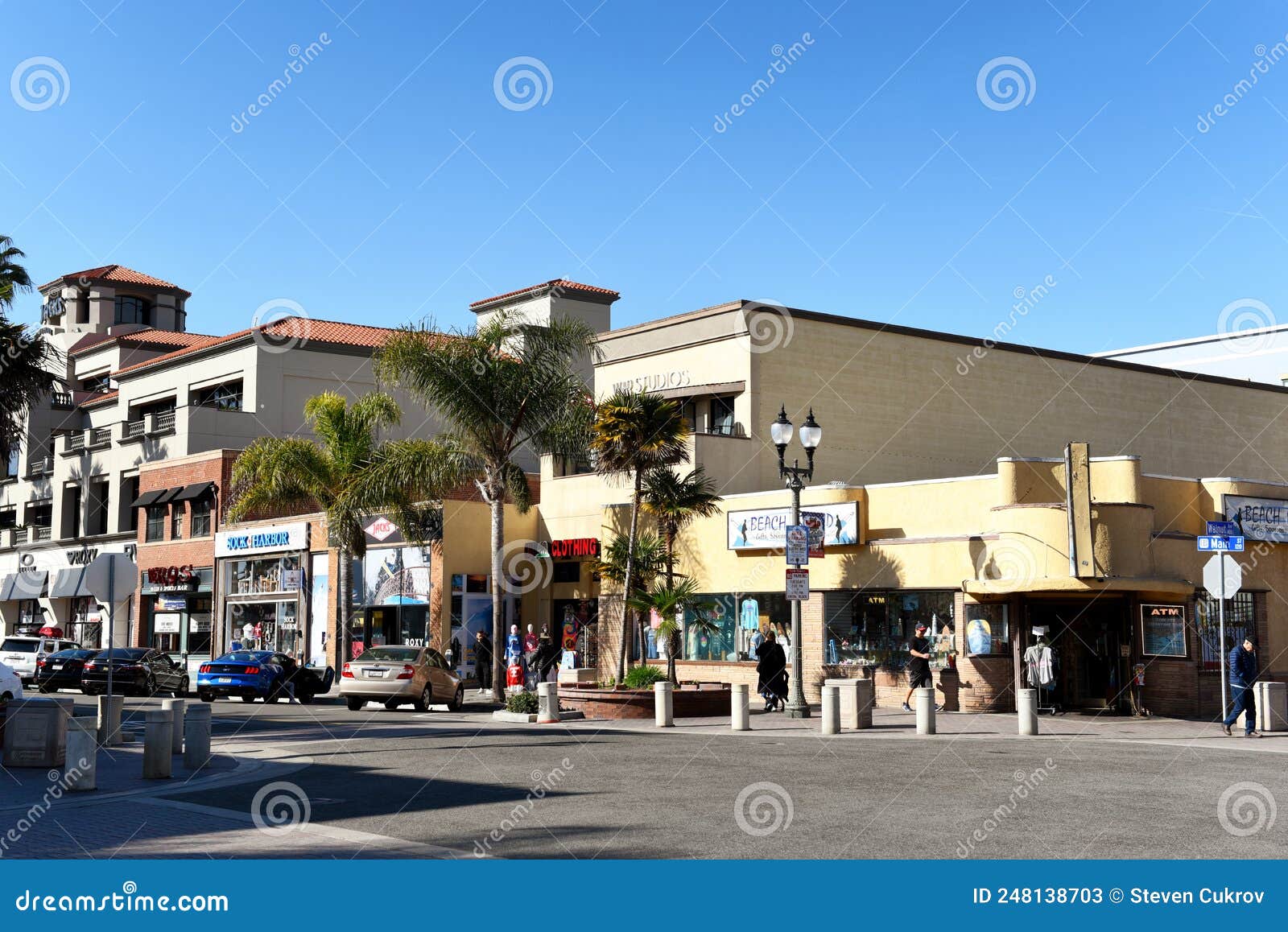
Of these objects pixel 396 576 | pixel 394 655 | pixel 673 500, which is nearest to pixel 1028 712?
pixel 673 500

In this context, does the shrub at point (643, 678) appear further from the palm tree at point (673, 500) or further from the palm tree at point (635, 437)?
the palm tree at point (673, 500)

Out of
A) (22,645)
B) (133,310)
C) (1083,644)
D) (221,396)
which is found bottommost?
(22,645)

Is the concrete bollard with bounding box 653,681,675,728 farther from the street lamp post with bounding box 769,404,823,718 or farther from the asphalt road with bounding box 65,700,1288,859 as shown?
the asphalt road with bounding box 65,700,1288,859

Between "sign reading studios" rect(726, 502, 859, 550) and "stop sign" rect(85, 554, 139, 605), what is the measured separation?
16.3 meters

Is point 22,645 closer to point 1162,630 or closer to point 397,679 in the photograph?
point 397,679

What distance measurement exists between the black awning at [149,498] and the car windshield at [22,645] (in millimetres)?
16612

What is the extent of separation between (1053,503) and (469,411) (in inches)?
556

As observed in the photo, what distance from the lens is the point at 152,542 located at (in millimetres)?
57812

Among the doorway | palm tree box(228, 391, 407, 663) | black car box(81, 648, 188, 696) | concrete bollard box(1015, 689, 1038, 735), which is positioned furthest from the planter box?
palm tree box(228, 391, 407, 663)

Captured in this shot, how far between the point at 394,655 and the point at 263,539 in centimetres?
2194

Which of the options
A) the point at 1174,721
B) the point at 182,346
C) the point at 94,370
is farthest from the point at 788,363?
the point at 94,370

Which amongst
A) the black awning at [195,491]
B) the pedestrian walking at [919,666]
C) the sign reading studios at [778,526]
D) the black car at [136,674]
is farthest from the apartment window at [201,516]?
the pedestrian walking at [919,666]

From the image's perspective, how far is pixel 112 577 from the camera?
19203mm

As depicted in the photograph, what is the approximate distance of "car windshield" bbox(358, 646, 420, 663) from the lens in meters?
30.5
